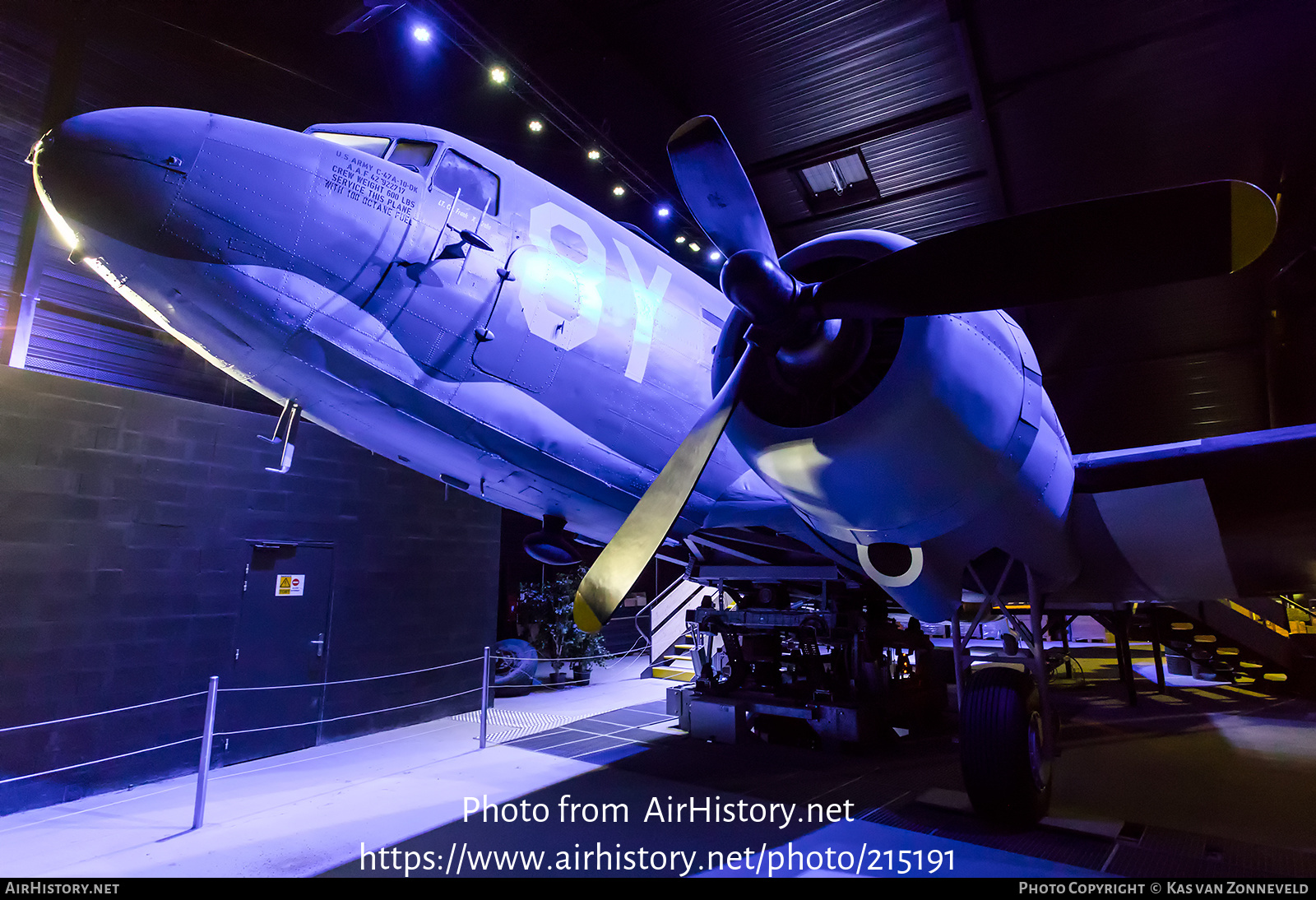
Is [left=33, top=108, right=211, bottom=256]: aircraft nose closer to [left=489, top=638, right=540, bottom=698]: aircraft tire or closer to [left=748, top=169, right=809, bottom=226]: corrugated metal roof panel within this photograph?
[left=489, top=638, right=540, bottom=698]: aircraft tire

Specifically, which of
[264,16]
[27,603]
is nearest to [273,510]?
[27,603]

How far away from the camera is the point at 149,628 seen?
A: 19.8ft

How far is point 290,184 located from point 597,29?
6478 millimetres

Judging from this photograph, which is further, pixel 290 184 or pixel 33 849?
pixel 33 849

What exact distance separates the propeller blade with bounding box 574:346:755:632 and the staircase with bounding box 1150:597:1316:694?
11977mm

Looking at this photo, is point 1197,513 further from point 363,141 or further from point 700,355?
point 363,141

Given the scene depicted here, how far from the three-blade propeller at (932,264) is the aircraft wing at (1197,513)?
2736 mm

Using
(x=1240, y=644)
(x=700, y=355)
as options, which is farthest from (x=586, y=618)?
(x=1240, y=644)

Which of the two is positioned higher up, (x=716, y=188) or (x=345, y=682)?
(x=716, y=188)

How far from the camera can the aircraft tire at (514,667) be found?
1088 cm

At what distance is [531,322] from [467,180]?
3.77 feet

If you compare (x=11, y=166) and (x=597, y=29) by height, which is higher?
(x=597, y=29)

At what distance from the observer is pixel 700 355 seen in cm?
540
